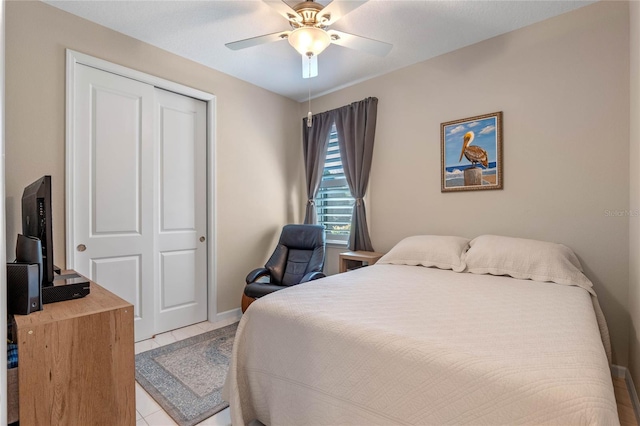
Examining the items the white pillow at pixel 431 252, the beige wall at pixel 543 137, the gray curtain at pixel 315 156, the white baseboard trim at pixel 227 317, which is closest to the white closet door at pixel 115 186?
the white baseboard trim at pixel 227 317

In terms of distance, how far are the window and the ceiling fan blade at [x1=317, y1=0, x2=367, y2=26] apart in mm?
1859

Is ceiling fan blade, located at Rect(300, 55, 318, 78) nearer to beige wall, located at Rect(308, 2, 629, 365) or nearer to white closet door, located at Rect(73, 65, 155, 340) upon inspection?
beige wall, located at Rect(308, 2, 629, 365)

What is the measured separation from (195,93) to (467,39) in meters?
2.63

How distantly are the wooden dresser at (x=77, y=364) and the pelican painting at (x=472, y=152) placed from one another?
9.16 ft

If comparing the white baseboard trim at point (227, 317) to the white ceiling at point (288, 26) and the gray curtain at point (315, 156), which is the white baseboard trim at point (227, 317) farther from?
the white ceiling at point (288, 26)

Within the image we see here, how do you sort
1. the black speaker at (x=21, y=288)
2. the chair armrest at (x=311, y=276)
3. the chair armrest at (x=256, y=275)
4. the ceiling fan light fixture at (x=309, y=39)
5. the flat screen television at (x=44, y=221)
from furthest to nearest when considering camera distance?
the chair armrest at (x=256, y=275)
the chair armrest at (x=311, y=276)
the ceiling fan light fixture at (x=309, y=39)
the flat screen television at (x=44, y=221)
the black speaker at (x=21, y=288)

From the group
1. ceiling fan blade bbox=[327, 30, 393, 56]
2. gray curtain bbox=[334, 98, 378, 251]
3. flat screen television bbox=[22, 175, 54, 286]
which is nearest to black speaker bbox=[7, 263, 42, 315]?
flat screen television bbox=[22, 175, 54, 286]

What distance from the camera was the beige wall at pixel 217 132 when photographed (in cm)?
213

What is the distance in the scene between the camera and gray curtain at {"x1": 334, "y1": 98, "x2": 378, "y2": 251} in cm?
342

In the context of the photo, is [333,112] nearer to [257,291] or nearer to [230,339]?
[257,291]

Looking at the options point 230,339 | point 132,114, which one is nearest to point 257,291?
point 230,339

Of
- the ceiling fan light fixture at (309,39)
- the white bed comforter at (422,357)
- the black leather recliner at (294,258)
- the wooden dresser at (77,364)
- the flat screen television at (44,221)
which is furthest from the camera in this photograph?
the black leather recliner at (294,258)

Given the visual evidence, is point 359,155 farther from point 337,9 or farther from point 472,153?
point 337,9

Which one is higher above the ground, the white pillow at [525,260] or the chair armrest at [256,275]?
the white pillow at [525,260]
